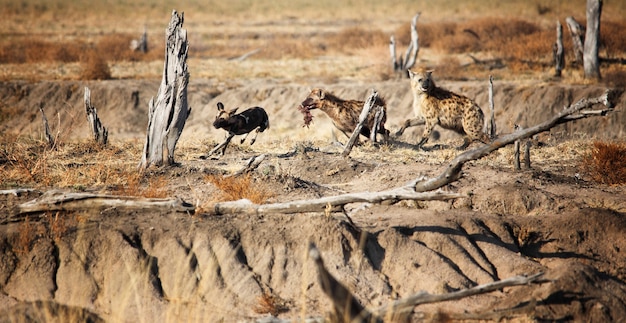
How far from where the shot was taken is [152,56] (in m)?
29.4

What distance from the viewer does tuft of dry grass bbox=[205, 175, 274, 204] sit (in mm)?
9570

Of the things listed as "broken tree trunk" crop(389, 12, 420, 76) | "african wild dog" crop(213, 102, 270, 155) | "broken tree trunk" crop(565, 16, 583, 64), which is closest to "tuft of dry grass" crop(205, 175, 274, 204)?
"african wild dog" crop(213, 102, 270, 155)

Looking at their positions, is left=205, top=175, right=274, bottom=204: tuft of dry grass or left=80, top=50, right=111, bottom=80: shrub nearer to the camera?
left=205, top=175, right=274, bottom=204: tuft of dry grass

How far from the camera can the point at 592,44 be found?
71.7 feet

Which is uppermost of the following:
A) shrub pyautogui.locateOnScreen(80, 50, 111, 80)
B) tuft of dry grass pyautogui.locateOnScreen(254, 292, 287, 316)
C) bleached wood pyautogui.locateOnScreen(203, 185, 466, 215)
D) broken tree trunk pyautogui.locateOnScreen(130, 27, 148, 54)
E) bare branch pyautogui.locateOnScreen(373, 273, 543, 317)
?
broken tree trunk pyautogui.locateOnScreen(130, 27, 148, 54)

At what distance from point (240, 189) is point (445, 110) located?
6.89 m

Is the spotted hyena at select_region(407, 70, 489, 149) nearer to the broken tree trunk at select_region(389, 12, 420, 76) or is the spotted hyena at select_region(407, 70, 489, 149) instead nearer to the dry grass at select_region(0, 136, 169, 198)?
the dry grass at select_region(0, 136, 169, 198)

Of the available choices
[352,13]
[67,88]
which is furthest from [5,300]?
[352,13]

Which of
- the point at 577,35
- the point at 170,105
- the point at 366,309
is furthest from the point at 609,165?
the point at 577,35

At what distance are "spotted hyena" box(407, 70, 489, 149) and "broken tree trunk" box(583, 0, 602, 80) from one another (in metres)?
8.23

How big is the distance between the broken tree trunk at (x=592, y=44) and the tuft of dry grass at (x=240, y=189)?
14.9 metres

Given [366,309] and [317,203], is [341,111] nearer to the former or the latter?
[317,203]

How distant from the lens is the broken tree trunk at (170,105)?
434 inches

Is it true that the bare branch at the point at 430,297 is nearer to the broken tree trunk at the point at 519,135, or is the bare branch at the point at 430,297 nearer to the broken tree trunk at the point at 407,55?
the broken tree trunk at the point at 519,135
